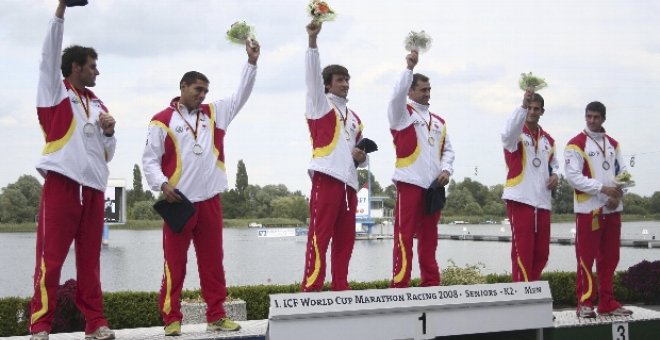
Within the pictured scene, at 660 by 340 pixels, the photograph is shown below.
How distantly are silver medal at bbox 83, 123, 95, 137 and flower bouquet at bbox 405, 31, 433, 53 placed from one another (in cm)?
262

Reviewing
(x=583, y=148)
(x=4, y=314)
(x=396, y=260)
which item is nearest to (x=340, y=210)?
(x=396, y=260)

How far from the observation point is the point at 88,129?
5.46 metres

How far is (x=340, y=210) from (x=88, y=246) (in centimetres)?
201

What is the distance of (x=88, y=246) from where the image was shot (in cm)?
551

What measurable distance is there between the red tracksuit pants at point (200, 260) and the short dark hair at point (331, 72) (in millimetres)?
1500

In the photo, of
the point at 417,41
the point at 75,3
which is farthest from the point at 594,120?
the point at 75,3

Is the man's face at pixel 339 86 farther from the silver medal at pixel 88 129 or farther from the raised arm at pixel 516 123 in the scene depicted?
the silver medal at pixel 88 129

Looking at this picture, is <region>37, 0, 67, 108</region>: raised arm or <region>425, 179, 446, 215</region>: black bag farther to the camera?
<region>425, 179, 446, 215</region>: black bag

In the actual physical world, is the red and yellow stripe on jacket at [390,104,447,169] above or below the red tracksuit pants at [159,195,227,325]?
above

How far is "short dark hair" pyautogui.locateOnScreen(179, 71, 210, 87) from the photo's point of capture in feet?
19.3

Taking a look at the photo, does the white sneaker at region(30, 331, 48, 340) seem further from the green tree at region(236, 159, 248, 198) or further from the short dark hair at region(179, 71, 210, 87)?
the green tree at region(236, 159, 248, 198)

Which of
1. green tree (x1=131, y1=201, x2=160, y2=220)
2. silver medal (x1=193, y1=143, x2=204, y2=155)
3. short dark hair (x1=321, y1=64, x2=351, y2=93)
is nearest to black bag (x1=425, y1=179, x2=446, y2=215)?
short dark hair (x1=321, y1=64, x2=351, y2=93)

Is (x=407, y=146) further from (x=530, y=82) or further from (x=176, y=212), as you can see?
(x=176, y=212)

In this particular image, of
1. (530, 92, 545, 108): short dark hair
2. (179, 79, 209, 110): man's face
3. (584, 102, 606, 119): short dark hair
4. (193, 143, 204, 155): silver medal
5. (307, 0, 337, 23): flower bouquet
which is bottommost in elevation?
(193, 143, 204, 155): silver medal
